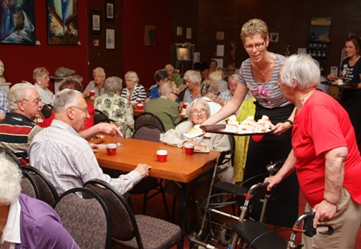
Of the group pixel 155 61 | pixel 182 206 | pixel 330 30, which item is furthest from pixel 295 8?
pixel 182 206

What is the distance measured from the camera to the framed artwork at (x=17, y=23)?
6145mm

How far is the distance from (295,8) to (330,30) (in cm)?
115

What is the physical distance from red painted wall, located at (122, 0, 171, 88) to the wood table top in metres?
6.14

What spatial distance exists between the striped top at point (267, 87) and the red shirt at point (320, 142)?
0.85m

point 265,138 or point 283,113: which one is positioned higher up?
point 283,113

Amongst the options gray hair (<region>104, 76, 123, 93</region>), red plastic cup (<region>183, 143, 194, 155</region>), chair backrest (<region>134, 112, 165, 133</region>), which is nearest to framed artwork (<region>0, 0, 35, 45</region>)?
gray hair (<region>104, 76, 123, 93</region>)

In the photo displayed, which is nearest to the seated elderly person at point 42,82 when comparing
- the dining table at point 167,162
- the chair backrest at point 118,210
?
the dining table at point 167,162

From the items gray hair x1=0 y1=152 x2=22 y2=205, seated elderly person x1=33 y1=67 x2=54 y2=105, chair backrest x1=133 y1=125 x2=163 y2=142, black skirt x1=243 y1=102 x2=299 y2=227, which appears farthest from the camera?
seated elderly person x1=33 y1=67 x2=54 y2=105

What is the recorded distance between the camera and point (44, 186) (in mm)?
2311

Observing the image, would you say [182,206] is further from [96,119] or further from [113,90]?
[113,90]

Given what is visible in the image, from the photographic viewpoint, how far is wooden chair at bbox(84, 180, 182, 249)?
7.13ft

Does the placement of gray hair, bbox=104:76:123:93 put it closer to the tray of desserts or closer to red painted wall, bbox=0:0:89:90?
red painted wall, bbox=0:0:89:90

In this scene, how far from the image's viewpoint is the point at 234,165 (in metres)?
3.69

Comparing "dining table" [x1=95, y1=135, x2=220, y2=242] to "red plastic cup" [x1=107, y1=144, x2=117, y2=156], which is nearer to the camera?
"dining table" [x1=95, y1=135, x2=220, y2=242]
